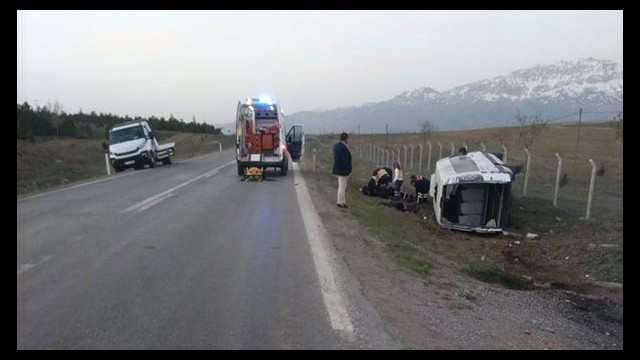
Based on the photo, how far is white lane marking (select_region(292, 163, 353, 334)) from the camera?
5.25m

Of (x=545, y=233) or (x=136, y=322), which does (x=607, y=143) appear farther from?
(x=136, y=322)

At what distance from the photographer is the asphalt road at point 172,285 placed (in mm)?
4672

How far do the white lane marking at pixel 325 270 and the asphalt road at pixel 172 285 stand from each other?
2.6 inches

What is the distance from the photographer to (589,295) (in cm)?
848

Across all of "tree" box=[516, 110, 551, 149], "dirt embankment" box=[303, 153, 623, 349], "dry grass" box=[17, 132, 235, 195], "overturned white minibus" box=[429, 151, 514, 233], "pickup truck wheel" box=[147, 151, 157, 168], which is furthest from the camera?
"tree" box=[516, 110, 551, 149]

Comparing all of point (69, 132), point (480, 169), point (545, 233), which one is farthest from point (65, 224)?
point (69, 132)

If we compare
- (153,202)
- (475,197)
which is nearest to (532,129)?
(475,197)

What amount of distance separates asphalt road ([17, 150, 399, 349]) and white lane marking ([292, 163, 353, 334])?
0.07 meters

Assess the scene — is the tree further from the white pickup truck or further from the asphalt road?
the asphalt road

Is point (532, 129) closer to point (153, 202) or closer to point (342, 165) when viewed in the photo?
point (342, 165)

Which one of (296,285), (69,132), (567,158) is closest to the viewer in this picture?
(296,285)

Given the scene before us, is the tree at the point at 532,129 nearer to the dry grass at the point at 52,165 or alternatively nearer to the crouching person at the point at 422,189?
the crouching person at the point at 422,189

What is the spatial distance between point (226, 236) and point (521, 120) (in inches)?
1359

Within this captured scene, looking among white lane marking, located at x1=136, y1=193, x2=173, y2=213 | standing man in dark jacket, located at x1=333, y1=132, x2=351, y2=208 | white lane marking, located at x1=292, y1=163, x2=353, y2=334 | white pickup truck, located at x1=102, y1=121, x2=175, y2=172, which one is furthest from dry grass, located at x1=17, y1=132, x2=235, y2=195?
standing man in dark jacket, located at x1=333, y1=132, x2=351, y2=208
